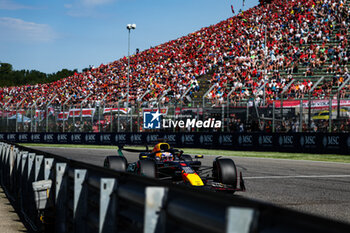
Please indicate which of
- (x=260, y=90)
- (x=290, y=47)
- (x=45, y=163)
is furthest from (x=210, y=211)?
(x=290, y=47)

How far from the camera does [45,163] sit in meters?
6.14

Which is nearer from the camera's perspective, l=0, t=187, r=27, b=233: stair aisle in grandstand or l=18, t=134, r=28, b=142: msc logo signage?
l=0, t=187, r=27, b=233: stair aisle in grandstand

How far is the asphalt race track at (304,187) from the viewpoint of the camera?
8.12 metres

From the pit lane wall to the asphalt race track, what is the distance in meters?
3.93

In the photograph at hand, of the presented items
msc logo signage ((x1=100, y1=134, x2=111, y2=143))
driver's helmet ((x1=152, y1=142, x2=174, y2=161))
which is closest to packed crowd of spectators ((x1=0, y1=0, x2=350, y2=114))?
msc logo signage ((x1=100, y1=134, x2=111, y2=143))

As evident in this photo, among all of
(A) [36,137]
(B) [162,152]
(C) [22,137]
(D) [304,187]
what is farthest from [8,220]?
(C) [22,137]

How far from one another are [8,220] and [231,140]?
62.1 feet

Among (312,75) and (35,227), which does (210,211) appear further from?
(312,75)

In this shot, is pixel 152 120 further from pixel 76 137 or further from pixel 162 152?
pixel 162 152

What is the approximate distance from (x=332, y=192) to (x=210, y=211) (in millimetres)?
8331

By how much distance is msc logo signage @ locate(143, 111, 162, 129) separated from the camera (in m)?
28.8

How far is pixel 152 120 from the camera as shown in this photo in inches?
1140

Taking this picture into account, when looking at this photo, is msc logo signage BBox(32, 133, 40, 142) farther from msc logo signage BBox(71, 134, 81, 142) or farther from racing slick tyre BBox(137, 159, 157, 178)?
racing slick tyre BBox(137, 159, 157, 178)

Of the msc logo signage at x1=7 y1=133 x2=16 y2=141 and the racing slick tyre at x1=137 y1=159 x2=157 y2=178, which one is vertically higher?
the racing slick tyre at x1=137 y1=159 x2=157 y2=178
